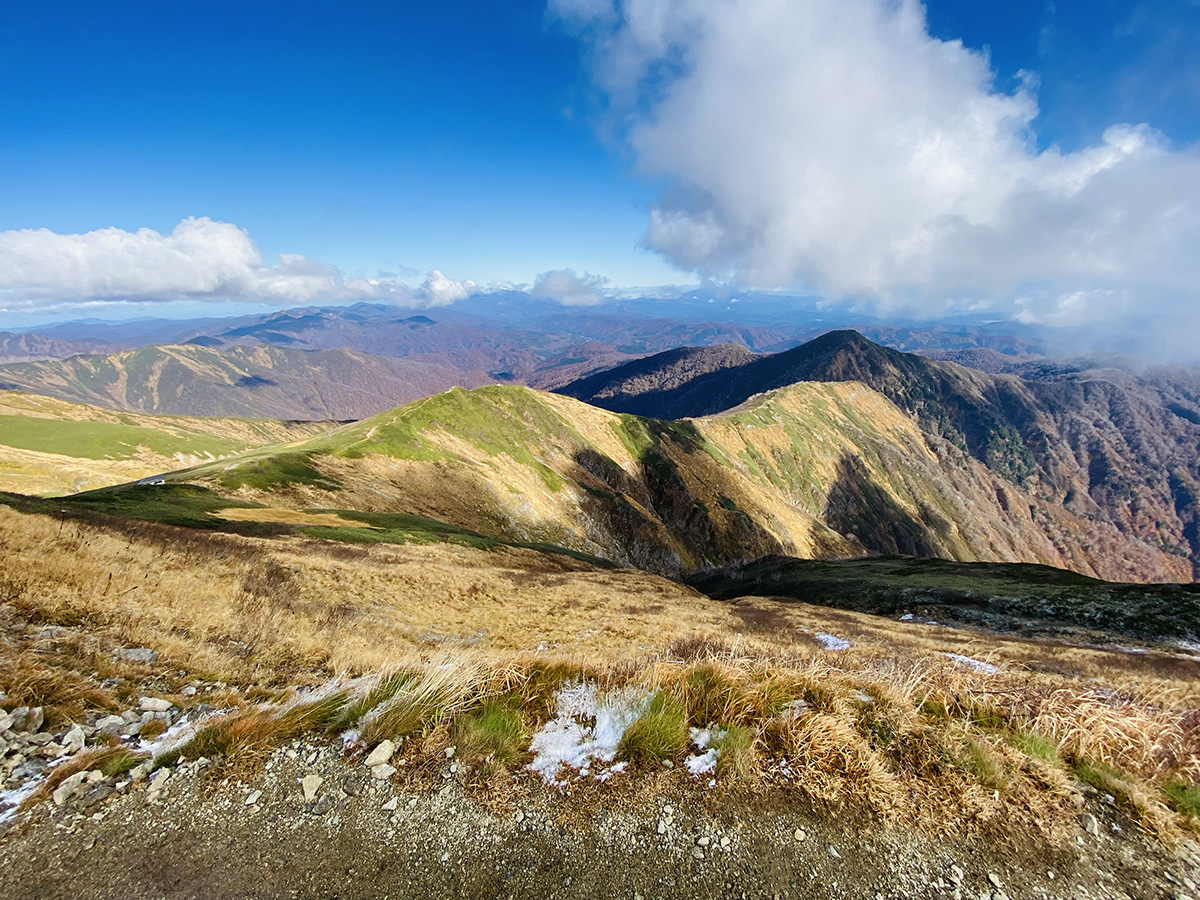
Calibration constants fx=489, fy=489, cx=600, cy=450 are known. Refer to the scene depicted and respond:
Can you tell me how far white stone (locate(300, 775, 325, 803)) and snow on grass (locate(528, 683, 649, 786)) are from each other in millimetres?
2337

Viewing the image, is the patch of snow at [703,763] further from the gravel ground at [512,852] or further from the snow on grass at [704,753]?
the gravel ground at [512,852]

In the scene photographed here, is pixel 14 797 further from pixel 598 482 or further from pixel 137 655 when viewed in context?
pixel 598 482

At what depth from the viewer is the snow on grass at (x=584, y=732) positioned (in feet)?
19.0

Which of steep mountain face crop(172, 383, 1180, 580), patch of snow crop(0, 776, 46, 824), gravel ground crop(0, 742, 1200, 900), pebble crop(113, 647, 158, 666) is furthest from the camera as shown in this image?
steep mountain face crop(172, 383, 1180, 580)

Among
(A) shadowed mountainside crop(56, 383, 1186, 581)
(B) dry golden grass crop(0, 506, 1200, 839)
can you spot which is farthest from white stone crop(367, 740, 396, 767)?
(A) shadowed mountainside crop(56, 383, 1186, 581)

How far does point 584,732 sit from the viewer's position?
21.2 feet

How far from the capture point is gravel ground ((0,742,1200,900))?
443cm

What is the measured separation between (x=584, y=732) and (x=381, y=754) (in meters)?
2.48

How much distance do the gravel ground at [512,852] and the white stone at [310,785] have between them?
0.03 metres

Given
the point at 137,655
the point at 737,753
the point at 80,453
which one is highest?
the point at 737,753

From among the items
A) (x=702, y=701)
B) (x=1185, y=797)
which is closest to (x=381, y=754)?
(x=702, y=701)

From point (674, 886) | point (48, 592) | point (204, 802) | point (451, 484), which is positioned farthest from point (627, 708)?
point (451, 484)

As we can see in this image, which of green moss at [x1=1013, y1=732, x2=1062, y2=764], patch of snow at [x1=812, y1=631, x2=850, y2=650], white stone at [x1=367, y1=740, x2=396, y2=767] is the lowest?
patch of snow at [x1=812, y1=631, x2=850, y2=650]

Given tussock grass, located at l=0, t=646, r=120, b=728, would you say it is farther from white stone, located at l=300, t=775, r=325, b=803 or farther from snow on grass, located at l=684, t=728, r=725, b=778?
snow on grass, located at l=684, t=728, r=725, b=778
